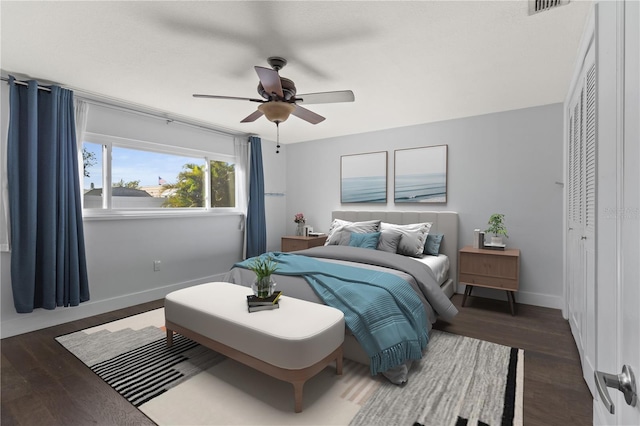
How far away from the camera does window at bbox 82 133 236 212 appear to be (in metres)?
3.46

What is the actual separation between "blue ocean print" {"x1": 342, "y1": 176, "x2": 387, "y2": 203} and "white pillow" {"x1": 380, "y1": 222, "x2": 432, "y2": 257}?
81 cm

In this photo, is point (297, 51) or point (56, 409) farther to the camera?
point (297, 51)

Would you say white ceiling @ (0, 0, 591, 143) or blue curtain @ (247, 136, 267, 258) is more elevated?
white ceiling @ (0, 0, 591, 143)

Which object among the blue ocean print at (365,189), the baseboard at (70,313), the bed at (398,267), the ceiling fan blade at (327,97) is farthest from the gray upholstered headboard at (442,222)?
the baseboard at (70,313)

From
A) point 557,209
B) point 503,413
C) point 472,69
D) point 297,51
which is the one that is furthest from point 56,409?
point 557,209

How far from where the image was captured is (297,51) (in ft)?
7.56

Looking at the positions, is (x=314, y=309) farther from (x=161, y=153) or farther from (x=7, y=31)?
(x=161, y=153)

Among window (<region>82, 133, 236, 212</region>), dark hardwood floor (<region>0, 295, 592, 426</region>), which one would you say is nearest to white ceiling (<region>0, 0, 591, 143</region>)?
window (<region>82, 133, 236, 212</region>)

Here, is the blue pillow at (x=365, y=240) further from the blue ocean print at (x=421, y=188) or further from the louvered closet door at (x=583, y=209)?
the louvered closet door at (x=583, y=209)

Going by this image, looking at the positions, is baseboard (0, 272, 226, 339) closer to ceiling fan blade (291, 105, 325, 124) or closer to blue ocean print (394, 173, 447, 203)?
ceiling fan blade (291, 105, 325, 124)

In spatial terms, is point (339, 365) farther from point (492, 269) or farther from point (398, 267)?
point (492, 269)

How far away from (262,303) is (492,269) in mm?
2626

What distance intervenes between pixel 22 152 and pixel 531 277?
5.54m

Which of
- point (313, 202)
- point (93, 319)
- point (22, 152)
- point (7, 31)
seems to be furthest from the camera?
point (313, 202)
